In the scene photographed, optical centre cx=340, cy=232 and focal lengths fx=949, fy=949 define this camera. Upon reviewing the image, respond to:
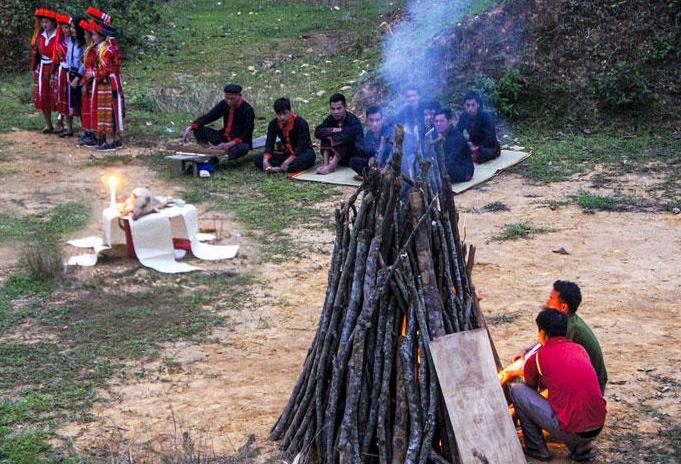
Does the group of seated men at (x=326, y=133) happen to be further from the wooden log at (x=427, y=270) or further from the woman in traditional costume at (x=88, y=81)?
the wooden log at (x=427, y=270)

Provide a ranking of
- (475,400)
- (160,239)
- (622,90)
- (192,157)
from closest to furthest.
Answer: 1. (475,400)
2. (160,239)
3. (192,157)
4. (622,90)

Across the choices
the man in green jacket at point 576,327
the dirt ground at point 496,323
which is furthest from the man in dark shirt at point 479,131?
the man in green jacket at point 576,327

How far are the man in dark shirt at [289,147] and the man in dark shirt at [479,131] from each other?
1806mm

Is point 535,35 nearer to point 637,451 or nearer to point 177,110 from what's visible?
point 177,110

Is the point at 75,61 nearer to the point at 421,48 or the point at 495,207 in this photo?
the point at 421,48

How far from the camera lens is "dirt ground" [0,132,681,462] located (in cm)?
515

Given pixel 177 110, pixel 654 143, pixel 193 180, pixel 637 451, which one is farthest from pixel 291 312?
pixel 177 110

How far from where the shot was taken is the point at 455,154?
9859mm

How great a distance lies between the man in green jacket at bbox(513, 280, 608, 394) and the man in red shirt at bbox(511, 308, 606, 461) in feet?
0.56

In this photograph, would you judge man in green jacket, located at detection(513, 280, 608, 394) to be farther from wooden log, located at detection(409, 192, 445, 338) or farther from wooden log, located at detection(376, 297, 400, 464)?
wooden log, located at detection(376, 297, 400, 464)

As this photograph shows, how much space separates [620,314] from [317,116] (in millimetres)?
6860

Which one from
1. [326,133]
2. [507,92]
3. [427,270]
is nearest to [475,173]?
[326,133]

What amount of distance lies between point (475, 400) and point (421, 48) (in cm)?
1002

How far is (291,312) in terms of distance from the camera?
22.5 ft
